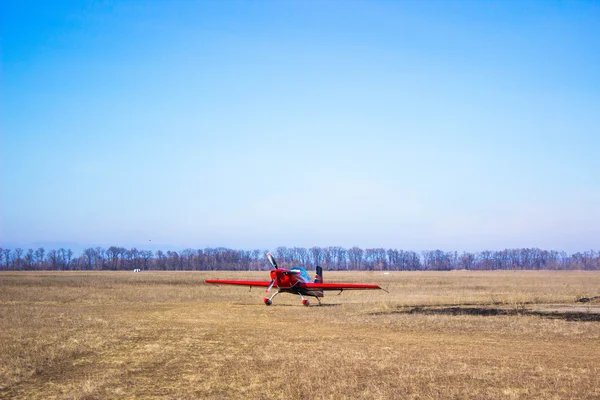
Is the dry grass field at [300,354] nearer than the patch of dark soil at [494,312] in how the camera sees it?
Yes

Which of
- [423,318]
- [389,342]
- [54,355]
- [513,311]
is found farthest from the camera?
[513,311]

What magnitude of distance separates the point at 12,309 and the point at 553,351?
75.6 feet

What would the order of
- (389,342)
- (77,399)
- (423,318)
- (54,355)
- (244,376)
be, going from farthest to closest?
(423,318) → (389,342) → (54,355) → (244,376) → (77,399)

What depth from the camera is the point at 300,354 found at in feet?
41.9

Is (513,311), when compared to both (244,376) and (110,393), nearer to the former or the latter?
(244,376)

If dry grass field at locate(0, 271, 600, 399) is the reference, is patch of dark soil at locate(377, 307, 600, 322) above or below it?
below

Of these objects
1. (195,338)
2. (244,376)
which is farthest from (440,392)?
(195,338)

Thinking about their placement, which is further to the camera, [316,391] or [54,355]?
[54,355]

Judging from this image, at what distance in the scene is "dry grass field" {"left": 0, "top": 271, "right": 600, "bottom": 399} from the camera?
9469mm

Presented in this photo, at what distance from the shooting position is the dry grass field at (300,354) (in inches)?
373

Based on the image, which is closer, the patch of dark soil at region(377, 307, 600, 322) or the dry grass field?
the dry grass field

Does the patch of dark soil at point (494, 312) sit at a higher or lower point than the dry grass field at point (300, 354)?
lower

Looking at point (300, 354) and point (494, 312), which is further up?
point (300, 354)

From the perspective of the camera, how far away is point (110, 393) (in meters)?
9.25
